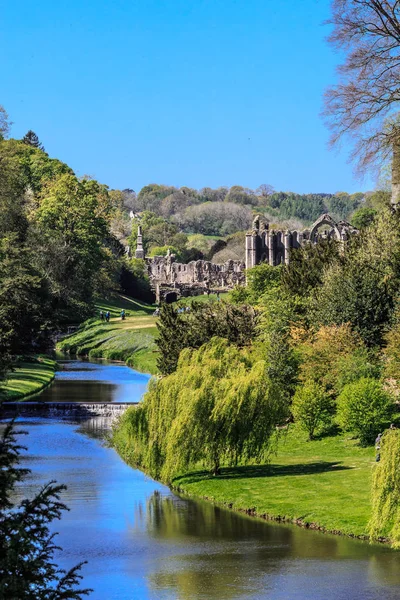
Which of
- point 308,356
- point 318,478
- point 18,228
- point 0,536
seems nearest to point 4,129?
point 18,228

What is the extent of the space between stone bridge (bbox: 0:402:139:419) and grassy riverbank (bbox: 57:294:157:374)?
23.1 meters

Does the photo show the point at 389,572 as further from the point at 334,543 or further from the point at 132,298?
the point at 132,298

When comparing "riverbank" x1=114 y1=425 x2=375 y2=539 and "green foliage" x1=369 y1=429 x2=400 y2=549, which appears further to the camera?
"riverbank" x1=114 y1=425 x2=375 y2=539

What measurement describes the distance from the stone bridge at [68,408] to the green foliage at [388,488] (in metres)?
29.6

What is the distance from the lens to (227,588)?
28781 mm

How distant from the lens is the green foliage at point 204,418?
139 ft

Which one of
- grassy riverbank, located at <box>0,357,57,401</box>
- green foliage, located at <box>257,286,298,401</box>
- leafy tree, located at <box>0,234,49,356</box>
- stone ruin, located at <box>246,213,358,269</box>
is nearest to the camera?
green foliage, located at <box>257,286,298,401</box>

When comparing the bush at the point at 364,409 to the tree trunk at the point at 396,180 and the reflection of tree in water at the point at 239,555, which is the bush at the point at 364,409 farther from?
the tree trunk at the point at 396,180

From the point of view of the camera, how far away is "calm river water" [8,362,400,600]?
2869cm

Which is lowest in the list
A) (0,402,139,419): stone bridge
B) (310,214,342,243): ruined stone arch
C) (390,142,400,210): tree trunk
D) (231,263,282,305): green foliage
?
(0,402,139,419): stone bridge

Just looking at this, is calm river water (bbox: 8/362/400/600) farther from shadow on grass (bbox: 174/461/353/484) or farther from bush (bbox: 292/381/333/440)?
bush (bbox: 292/381/333/440)

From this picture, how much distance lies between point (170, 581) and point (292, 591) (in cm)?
333

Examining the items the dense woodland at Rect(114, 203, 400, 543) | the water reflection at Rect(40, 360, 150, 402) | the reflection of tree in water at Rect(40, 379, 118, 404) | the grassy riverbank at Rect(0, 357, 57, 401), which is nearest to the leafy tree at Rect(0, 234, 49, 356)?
the grassy riverbank at Rect(0, 357, 57, 401)

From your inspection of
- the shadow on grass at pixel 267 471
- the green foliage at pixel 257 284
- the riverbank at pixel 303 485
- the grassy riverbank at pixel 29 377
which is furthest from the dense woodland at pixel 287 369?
the green foliage at pixel 257 284
